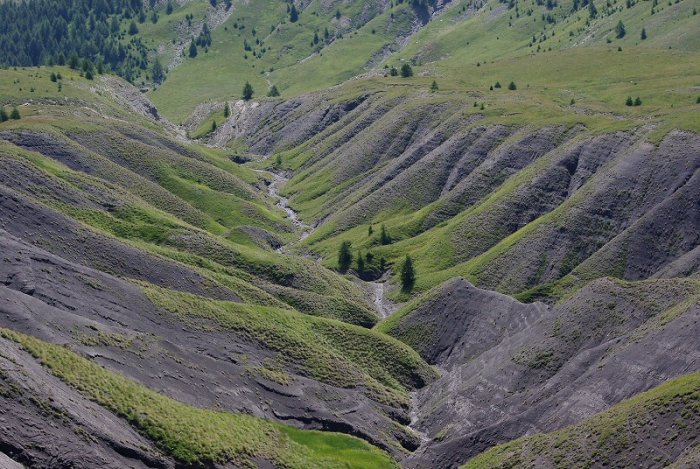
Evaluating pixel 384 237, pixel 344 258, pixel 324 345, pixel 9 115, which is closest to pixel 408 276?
A: pixel 344 258

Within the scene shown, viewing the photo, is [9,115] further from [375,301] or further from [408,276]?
[408,276]

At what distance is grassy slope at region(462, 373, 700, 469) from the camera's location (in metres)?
63.2

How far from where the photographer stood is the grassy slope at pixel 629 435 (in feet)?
207

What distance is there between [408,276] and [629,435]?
72364 millimetres

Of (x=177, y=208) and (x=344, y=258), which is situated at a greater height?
(x=177, y=208)

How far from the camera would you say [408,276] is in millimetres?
136625

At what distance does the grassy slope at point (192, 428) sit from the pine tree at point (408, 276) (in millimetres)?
54691

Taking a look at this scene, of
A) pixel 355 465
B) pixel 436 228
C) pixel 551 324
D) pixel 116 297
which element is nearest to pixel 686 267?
pixel 551 324

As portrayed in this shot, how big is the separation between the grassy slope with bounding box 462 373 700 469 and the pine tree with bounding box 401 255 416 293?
62.8m

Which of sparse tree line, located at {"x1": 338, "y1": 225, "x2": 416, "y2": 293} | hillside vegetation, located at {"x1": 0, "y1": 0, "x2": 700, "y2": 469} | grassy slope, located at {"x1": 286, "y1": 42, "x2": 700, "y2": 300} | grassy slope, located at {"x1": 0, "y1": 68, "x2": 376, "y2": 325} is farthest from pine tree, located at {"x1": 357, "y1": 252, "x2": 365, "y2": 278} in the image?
grassy slope, located at {"x1": 0, "y1": 68, "x2": 376, "y2": 325}

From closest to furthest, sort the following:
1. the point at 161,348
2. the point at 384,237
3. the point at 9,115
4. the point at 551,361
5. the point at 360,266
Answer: the point at 161,348
the point at 551,361
the point at 360,266
the point at 384,237
the point at 9,115

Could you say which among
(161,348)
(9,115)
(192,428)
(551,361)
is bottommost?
(9,115)

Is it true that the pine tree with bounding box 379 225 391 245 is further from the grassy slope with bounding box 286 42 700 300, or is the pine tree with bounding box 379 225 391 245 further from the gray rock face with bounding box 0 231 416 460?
the gray rock face with bounding box 0 231 416 460

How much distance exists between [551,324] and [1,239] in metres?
56.1
